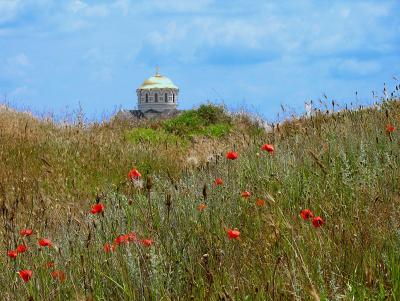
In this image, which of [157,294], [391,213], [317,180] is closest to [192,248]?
[157,294]

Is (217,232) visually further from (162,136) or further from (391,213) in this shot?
(162,136)


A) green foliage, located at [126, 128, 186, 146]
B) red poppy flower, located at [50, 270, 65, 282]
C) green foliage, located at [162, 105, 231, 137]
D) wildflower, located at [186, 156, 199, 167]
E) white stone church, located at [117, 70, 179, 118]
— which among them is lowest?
red poppy flower, located at [50, 270, 65, 282]

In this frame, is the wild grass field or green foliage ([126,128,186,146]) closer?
the wild grass field

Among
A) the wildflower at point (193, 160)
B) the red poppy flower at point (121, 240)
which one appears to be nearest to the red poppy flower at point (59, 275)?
the red poppy flower at point (121, 240)

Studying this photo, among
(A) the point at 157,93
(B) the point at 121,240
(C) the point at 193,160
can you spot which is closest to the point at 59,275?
(B) the point at 121,240

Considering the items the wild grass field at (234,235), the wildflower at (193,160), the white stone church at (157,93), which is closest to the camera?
the wild grass field at (234,235)

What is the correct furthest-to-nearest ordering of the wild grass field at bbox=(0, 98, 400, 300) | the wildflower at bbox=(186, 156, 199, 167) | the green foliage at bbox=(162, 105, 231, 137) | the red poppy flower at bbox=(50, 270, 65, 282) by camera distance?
the green foliage at bbox=(162, 105, 231, 137)
the wildflower at bbox=(186, 156, 199, 167)
the red poppy flower at bbox=(50, 270, 65, 282)
the wild grass field at bbox=(0, 98, 400, 300)

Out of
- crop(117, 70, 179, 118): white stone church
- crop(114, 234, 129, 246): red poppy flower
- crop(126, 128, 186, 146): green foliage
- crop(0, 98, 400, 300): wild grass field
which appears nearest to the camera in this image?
crop(0, 98, 400, 300): wild grass field

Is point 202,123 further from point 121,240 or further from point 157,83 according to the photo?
point 157,83

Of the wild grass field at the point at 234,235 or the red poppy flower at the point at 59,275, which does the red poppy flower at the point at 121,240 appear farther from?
the red poppy flower at the point at 59,275

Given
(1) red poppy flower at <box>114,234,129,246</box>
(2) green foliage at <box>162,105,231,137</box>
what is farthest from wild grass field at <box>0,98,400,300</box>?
(2) green foliage at <box>162,105,231,137</box>

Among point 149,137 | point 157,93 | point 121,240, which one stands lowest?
point 121,240

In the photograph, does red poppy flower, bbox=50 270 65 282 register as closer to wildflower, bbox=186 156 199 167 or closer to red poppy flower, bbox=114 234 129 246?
red poppy flower, bbox=114 234 129 246

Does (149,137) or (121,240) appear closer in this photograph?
(121,240)
